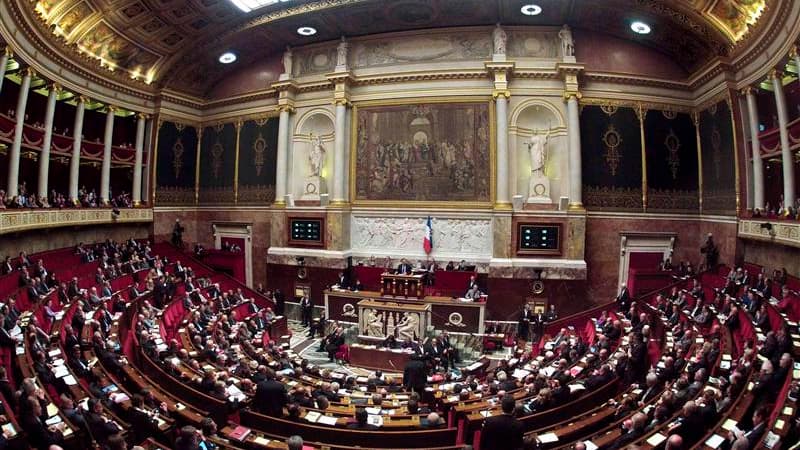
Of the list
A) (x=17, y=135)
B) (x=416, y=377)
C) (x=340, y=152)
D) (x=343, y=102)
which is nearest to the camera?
(x=416, y=377)

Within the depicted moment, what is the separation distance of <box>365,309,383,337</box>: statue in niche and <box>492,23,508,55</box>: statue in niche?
12.7 meters

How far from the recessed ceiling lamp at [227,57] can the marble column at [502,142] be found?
1427 cm

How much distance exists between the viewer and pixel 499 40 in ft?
70.2

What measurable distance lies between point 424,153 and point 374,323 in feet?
27.7

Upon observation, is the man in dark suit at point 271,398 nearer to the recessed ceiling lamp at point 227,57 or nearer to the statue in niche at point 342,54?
the statue in niche at point 342,54

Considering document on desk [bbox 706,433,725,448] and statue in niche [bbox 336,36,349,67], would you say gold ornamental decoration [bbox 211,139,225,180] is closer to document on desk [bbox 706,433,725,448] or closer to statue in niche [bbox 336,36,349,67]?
statue in niche [bbox 336,36,349,67]

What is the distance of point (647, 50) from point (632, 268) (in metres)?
9.83

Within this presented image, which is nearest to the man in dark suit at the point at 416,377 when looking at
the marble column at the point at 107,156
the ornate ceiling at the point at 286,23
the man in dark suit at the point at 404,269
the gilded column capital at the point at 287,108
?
the man in dark suit at the point at 404,269

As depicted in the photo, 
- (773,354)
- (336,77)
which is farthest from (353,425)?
(336,77)

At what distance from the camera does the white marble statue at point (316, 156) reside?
24094 mm

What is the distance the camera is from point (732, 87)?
59.4 ft

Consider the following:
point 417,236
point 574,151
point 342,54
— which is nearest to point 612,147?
point 574,151

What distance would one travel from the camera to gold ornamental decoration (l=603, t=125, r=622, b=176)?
2117cm

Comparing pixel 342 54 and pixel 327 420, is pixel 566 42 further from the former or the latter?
pixel 327 420
